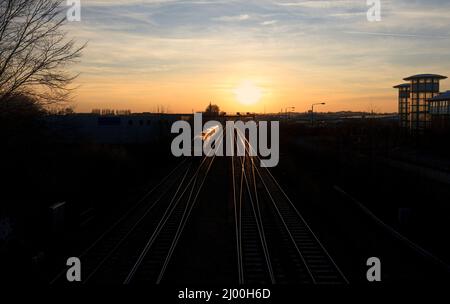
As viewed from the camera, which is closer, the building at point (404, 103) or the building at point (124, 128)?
the building at point (124, 128)

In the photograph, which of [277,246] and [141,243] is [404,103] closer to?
[277,246]

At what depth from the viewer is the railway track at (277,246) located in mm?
10255

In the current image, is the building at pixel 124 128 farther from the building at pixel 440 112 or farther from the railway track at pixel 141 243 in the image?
the railway track at pixel 141 243

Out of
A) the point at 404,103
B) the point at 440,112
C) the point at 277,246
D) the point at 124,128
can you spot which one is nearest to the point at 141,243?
the point at 277,246

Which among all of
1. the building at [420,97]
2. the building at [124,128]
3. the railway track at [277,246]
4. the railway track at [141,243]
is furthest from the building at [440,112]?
the building at [124,128]

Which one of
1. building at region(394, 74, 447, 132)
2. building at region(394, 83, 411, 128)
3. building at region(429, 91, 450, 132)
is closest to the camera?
building at region(429, 91, 450, 132)

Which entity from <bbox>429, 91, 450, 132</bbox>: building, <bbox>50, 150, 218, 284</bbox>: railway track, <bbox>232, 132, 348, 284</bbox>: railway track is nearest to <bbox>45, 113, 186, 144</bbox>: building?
<bbox>429, 91, 450, 132</bbox>: building

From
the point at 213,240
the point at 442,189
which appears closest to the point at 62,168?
the point at 213,240

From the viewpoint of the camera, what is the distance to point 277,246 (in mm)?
12688

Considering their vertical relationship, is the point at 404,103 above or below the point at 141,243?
above

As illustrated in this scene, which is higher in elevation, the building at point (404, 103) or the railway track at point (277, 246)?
the building at point (404, 103)

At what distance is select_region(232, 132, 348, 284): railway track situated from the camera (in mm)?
10255

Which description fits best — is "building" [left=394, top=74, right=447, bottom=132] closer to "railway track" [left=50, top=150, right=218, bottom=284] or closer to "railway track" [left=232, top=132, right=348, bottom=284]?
"railway track" [left=232, top=132, right=348, bottom=284]
